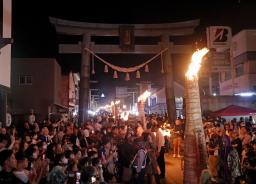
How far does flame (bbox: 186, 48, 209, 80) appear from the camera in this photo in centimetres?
807

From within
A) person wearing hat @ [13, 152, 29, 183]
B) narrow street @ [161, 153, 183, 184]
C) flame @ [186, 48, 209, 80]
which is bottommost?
narrow street @ [161, 153, 183, 184]

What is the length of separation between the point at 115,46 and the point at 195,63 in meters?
16.0

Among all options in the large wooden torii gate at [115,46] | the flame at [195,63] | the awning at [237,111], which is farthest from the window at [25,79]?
the flame at [195,63]

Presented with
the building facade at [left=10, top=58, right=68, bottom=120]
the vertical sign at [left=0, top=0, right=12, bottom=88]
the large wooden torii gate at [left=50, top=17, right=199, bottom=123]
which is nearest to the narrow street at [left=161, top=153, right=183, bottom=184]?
the large wooden torii gate at [left=50, top=17, right=199, bottom=123]

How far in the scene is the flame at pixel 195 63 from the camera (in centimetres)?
807

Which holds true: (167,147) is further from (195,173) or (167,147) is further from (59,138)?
(195,173)

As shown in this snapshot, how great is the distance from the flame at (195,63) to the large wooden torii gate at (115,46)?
14870mm

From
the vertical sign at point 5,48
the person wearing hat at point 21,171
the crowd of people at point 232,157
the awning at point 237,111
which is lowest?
the crowd of people at point 232,157

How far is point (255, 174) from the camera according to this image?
866cm

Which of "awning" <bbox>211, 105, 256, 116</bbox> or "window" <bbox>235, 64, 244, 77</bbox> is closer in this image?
"awning" <bbox>211, 105, 256, 116</bbox>

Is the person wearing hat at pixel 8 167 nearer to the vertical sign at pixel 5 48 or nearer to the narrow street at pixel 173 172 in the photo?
the narrow street at pixel 173 172

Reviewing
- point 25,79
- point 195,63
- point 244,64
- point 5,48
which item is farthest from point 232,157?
point 244,64

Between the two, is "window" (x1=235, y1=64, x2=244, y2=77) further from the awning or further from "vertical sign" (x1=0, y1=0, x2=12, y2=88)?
"vertical sign" (x1=0, y1=0, x2=12, y2=88)

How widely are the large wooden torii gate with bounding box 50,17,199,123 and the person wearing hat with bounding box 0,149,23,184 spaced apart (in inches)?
652
